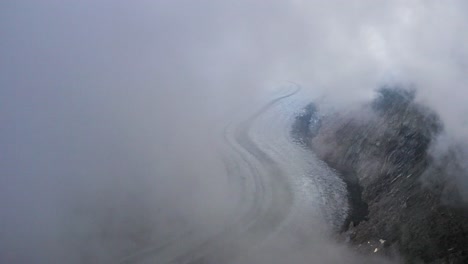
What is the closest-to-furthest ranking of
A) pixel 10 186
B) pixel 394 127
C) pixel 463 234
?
pixel 463 234 → pixel 394 127 → pixel 10 186

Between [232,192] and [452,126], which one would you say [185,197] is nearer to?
[232,192]

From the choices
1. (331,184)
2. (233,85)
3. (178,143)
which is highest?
(233,85)

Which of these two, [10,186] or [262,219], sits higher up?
[10,186]

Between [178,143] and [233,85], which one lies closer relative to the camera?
[178,143]

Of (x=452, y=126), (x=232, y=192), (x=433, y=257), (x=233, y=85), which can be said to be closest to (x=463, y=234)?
(x=433, y=257)

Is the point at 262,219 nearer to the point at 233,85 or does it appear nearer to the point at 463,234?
A: the point at 463,234

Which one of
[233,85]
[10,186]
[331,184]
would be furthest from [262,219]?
[233,85]

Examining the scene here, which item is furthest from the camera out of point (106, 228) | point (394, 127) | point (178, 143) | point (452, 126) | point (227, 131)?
point (227, 131)
